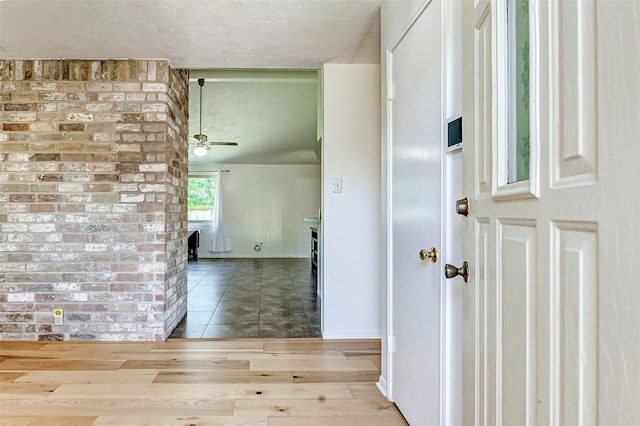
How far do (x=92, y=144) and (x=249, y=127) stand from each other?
14.3 ft

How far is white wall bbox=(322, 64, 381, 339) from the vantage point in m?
3.11

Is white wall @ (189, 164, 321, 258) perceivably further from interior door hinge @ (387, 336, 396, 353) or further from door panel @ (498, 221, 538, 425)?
door panel @ (498, 221, 538, 425)

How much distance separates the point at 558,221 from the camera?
2.21ft

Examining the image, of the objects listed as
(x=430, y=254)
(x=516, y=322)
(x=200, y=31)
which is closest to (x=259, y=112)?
(x=200, y=31)

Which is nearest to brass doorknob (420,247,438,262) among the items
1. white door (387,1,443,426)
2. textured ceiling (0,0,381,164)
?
white door (387,1,443,426)

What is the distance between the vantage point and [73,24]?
2.41 metres

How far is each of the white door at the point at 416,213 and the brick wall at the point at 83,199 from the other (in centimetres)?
189

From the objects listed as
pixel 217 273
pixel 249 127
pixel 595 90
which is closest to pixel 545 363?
pixel 595 90

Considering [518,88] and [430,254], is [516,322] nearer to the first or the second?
[518,88]

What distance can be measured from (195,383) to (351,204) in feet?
5.51

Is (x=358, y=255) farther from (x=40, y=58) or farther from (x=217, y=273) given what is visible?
(x=217, y=273)

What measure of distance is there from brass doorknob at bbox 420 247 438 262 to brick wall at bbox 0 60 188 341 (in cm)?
215

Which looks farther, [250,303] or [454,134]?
[250,303]

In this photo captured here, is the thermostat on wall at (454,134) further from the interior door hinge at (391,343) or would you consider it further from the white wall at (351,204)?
the white wall at (351,204)
